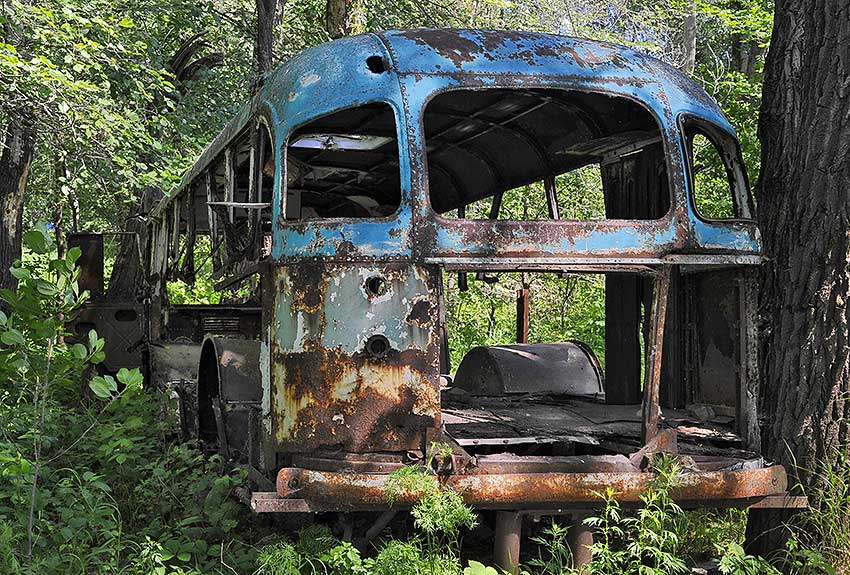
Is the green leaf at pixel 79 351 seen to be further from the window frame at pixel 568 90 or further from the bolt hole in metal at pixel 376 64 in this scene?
the bolt hole in metal at pixel 376 64

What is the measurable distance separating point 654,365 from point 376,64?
1924 millimetres

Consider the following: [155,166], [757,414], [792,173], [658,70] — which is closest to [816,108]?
[792,173]

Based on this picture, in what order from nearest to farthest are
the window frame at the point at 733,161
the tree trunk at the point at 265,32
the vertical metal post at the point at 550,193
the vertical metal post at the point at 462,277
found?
the window frame at the point at 733,161, the vertical metal post at the point at 550,193, the vertical metal post at the point at 462,277, the tree trunk at the point at 265,32

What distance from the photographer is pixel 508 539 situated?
4512mm

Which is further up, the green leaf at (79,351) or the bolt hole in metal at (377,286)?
the bolt hole in metal at (377,286)

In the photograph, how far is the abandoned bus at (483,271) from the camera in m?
4.39

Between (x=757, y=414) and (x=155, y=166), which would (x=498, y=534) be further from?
(x=155, y=166)

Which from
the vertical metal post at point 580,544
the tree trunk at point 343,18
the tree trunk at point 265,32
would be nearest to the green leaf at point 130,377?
the vertical metal post at point 580,544

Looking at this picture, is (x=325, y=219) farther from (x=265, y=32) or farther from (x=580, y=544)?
(x=265, y=32)

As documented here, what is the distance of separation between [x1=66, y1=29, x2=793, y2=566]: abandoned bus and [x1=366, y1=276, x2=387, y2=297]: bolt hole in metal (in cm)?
1

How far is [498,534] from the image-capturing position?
4551 millimetres

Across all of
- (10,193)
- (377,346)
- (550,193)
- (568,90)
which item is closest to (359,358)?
(377,346)

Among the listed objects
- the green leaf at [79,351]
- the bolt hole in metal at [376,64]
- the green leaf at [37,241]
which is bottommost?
Result: the green leaf at [79,351]

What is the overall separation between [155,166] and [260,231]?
7.09m
